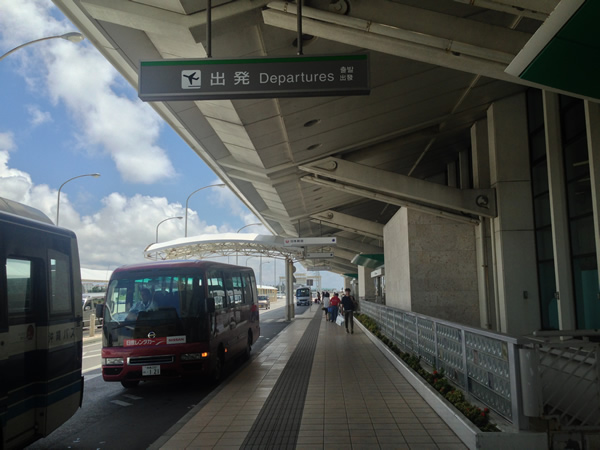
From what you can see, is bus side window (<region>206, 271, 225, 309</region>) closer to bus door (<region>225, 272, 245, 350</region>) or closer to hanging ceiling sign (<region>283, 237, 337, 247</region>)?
bus door (<region>225, 272, 245, 350</region>)

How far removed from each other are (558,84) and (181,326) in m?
7.01

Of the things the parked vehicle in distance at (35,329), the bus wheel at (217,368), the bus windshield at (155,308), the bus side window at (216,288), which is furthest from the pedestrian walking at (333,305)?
the parked vehicle in distance at (35,329)

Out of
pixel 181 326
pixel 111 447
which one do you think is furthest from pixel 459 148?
pixel 111 447

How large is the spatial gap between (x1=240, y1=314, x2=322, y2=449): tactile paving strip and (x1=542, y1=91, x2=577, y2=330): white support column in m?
5.50

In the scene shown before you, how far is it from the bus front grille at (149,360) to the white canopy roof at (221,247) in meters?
22.1

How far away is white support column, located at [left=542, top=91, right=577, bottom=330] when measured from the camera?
33.3ft

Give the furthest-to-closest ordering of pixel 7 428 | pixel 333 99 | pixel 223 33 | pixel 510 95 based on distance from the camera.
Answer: pixel 510 95, pixel 333 99, pixel 223 33, pixel 7 428

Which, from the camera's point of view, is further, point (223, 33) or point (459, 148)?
point (459, 148)

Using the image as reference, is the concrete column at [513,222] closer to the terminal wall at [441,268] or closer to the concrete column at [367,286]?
the terminal wall at [441,268]

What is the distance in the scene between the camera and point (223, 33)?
22.6ft

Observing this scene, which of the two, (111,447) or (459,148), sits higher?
(459,148)

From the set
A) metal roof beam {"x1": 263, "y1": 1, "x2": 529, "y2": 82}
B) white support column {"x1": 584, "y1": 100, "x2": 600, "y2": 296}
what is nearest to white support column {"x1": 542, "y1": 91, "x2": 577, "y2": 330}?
white support column {"x1": 584, "y1": 100, "x2": 600, "y2": 296}

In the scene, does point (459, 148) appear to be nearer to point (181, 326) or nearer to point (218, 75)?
point (181, 326)

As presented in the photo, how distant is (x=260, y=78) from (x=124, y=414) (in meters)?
5.52
